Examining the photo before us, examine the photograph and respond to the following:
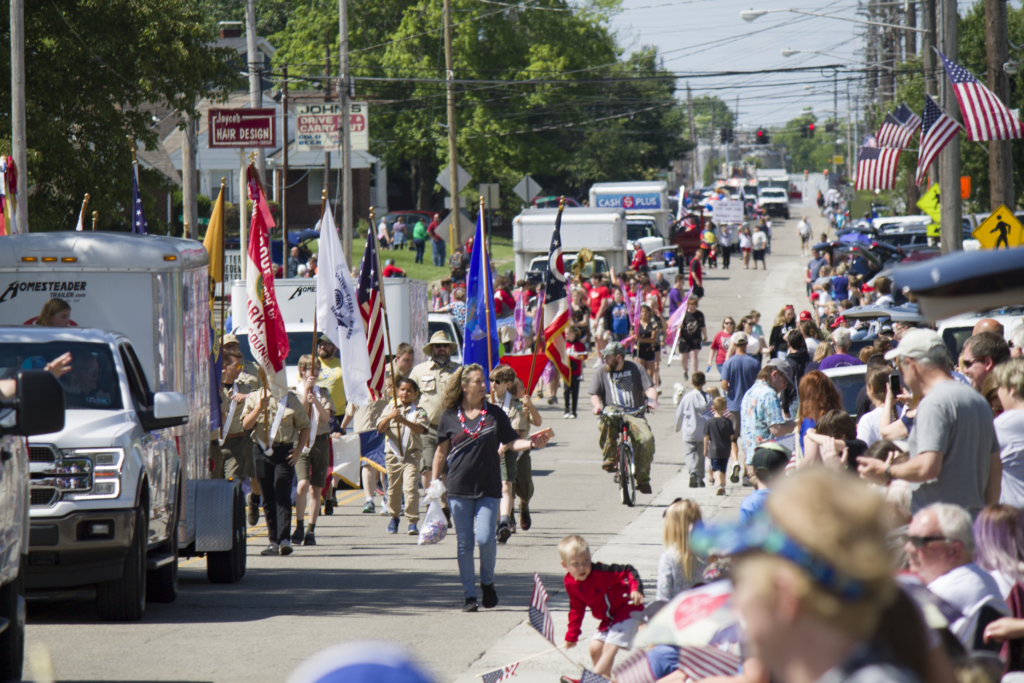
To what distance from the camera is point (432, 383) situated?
47.6ft

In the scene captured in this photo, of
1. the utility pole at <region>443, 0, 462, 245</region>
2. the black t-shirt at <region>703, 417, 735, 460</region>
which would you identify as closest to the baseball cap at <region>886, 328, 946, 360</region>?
the black t-shirt at <region>703, 417, 735, 460</region>

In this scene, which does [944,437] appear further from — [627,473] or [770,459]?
[627,473]

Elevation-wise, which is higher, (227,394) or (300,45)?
(300,45)

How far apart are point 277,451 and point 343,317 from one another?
2.05 metres

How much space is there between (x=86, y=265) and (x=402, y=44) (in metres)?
53.3

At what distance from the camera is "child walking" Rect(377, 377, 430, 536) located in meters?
13.7

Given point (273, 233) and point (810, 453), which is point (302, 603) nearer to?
point (810, 453)

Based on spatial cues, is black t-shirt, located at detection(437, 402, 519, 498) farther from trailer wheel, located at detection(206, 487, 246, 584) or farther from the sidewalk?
trailer wheel, located at detection(206, 487, 246, 584)

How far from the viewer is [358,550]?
1286 cm

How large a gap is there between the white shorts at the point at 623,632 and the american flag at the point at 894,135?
18460 mm

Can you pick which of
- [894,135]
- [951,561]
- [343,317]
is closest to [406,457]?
[343,317]

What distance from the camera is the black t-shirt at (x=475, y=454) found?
9797 millimetres

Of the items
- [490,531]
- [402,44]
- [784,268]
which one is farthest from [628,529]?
[402,44]

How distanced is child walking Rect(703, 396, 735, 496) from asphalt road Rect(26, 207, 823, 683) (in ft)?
0.88
